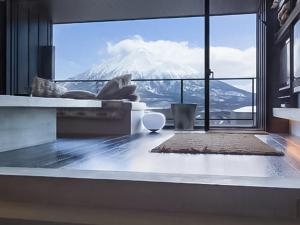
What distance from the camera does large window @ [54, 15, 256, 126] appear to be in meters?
5.94

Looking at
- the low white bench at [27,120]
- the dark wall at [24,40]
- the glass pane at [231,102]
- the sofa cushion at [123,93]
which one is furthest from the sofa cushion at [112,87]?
the glass pane at [231,102]

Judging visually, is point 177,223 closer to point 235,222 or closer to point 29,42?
point 235,222

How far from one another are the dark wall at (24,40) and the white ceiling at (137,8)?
31cm

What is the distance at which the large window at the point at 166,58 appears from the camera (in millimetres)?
5941

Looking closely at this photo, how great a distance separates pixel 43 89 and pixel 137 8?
2.37m

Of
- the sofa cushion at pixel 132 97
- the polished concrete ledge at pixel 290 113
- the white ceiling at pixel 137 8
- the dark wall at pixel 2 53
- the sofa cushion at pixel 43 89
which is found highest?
the white ceiling at pixel 137 8

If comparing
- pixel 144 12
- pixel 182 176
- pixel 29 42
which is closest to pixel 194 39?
pixel 144 12

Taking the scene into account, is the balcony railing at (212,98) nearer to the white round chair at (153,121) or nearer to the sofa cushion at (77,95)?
the white round chair at (153,121)

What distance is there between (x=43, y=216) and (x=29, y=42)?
5433 mm

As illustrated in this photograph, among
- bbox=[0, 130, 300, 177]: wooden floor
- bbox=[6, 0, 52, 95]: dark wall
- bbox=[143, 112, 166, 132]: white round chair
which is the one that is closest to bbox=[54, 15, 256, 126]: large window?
bbox=[6, 0, 52, 95]: dark wall

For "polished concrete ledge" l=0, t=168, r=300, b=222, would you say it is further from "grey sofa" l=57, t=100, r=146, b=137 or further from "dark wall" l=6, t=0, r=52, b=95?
"dark wall" l=6, t=0, r=52, b=95

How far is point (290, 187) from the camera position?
1.05 m

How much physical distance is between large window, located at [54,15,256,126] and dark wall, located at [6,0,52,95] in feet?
1.76

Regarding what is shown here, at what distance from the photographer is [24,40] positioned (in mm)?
5941
